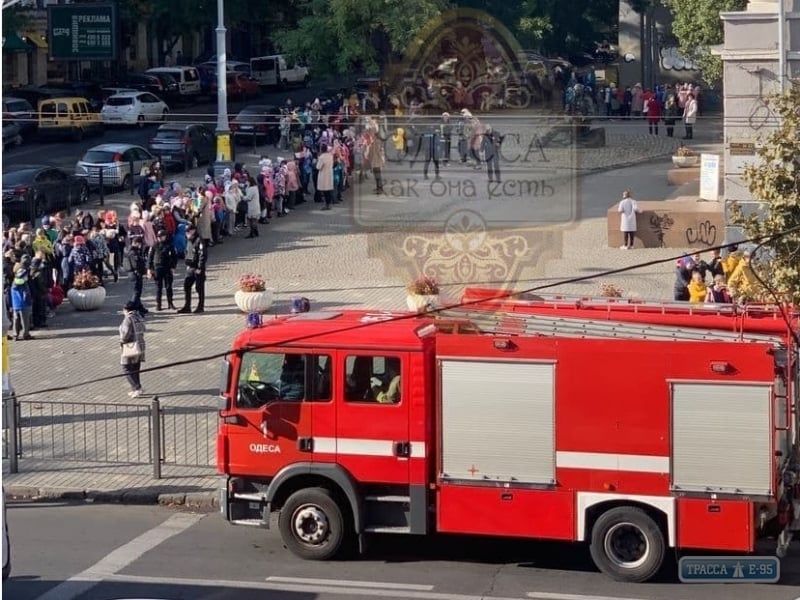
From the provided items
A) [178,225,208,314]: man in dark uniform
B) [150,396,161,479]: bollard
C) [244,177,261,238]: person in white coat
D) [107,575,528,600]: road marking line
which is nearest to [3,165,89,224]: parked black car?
[244,177,261,238]: person in white coat

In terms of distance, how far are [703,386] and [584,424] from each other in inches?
44.1

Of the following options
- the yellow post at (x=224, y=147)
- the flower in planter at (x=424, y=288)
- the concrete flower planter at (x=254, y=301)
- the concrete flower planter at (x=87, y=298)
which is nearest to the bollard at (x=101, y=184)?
the yellow post at (x=224, y=147)

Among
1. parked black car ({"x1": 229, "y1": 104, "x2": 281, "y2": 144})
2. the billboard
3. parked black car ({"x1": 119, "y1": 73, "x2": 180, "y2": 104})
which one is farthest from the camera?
parked black car ({"x1": 119, "y1": 73, "x2": 180, "y2": 104})

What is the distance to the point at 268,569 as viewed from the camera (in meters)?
14.0

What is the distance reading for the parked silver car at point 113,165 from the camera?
126 ft

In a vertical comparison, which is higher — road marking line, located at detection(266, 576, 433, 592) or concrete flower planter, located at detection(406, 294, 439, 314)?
concrete flower planter, located at detection(406, 294, 439, 314)

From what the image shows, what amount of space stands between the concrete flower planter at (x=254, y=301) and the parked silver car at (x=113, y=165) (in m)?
13.8

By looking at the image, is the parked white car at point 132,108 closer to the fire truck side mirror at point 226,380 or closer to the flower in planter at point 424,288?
the flower in planter at point 424,288

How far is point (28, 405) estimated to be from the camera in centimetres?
1912

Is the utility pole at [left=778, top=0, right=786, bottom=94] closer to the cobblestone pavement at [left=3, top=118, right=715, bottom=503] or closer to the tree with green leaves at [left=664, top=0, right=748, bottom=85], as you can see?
the cobblestone pavement at [left=3, top=118, right=715, bottom=503]

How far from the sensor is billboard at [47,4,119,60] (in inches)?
1836

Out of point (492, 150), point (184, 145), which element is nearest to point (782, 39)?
point (492, 150)

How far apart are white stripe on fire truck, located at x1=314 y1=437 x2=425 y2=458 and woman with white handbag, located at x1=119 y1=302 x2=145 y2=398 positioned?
6.01m

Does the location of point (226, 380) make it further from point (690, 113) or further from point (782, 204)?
point (690, 113)
